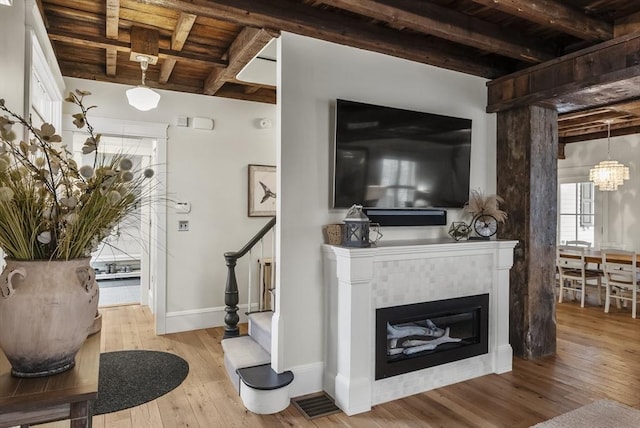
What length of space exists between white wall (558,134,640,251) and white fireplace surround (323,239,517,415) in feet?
15.1

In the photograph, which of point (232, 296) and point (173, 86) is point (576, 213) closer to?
point (232, 296)

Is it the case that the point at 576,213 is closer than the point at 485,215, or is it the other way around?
the point at 485,215

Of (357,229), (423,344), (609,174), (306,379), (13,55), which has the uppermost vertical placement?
(13,55)

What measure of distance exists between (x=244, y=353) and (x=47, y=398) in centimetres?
210

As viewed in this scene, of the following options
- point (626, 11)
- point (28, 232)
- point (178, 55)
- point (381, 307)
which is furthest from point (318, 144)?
point (626, 11)

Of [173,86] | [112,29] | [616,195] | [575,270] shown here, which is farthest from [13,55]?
[616,195]

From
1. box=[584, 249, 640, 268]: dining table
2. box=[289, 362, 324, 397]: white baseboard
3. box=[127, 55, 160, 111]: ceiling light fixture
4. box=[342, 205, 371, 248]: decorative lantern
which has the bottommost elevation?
box=[289, 362, 324, 397]: white baseboard

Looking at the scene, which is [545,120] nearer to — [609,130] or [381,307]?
[381,307]

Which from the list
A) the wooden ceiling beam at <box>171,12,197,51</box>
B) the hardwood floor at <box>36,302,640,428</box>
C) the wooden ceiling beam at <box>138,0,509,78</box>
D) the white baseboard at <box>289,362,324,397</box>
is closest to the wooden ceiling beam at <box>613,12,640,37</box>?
the wooden ceiling beam at <box>138,0,509,78</box>

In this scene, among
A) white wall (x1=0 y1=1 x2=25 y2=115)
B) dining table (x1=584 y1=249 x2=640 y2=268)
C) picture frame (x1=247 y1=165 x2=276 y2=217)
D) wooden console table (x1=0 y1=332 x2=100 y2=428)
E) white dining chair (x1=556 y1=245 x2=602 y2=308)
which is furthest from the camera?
white dining chair (x1=556 y1=245 x2=602 y2=308)

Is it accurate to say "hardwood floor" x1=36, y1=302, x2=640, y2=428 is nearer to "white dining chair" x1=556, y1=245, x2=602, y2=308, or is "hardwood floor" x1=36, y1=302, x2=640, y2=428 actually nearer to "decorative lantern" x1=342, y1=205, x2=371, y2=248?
"decorative lantern" x1=342, y1=205, x2=371, y2=248

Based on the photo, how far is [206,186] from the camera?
452 centimetres

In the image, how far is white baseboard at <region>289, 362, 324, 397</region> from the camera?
2854 millimetres

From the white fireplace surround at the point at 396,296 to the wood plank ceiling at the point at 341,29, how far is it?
155 centimetres
